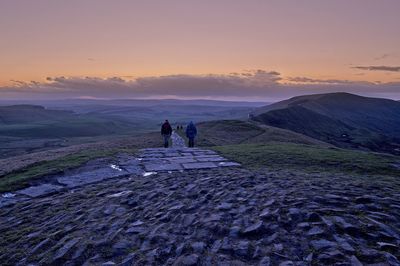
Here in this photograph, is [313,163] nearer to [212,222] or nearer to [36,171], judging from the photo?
[212,222]

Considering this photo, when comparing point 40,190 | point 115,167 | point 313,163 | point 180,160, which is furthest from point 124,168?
point 313,163

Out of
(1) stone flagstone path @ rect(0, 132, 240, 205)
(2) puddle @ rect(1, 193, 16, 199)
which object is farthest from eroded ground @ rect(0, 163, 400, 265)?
(2) puddle @ rect(1, 193, 16, 199)

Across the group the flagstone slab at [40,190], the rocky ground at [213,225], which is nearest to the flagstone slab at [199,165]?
the rocky ground at [213,225]

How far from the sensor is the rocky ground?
22.5ft

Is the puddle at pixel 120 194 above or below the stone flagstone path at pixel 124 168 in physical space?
above

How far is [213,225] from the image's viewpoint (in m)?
8.24

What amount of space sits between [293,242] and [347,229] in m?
1.34

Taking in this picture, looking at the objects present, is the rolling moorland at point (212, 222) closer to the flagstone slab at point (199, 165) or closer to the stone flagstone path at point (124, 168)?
the stone flagstone path at point (124, 168)

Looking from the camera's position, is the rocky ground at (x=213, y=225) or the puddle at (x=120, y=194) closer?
the rocky ground at (x=213, y=225)

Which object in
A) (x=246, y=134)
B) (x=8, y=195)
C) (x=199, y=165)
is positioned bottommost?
(x=246, y=134)

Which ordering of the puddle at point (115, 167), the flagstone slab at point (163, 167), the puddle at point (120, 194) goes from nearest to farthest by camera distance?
the puddle at point (120, 194) → the flagstone slab at point (163, 167) → the puddle at point (115, 167)

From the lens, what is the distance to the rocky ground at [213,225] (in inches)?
270

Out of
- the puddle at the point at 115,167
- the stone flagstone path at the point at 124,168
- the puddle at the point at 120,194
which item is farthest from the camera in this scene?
the puddle at the point at 115,167

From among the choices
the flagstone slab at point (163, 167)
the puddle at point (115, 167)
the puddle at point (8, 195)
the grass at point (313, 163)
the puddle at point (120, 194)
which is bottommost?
the puddle at point (8, 195)
